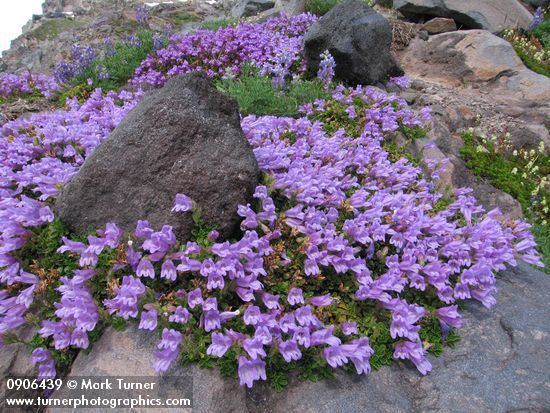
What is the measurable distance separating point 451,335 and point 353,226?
130 cm

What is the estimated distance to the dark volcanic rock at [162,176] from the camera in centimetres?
386

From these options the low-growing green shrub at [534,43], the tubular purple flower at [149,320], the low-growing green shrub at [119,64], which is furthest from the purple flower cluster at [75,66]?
the low-growing green shrub at [534,43]

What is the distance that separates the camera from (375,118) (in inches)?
275

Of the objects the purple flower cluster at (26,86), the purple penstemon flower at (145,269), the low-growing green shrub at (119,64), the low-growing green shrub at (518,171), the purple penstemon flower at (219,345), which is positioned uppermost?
the purple penstemon flower at (145,269)

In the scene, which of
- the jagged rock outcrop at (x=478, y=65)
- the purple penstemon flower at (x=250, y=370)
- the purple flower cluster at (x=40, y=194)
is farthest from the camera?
the jagged rock outcrop at (x=478, y=65)

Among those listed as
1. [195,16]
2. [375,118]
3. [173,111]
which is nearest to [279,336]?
[173,111]

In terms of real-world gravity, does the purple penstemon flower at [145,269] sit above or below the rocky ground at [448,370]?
above

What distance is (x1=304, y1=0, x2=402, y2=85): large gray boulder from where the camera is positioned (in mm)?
8523

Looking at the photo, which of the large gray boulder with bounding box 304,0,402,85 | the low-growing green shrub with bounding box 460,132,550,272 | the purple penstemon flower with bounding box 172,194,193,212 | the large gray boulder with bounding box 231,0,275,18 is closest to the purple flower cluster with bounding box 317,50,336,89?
the large gray boulder with bounding box 304,0,402,85

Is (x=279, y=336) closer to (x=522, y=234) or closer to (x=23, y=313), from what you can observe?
(x=23, y=313)

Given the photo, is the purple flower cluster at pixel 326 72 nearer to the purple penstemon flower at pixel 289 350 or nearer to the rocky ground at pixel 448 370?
the rocky ground at pixel 448 370

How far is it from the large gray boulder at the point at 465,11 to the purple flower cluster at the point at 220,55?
4.89 metres

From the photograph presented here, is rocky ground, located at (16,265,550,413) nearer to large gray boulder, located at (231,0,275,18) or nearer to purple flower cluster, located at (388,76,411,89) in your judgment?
purple flower cluster, located at (388,76,411,89)

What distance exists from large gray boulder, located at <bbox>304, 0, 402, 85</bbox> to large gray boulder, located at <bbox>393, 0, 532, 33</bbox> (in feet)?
15.8
